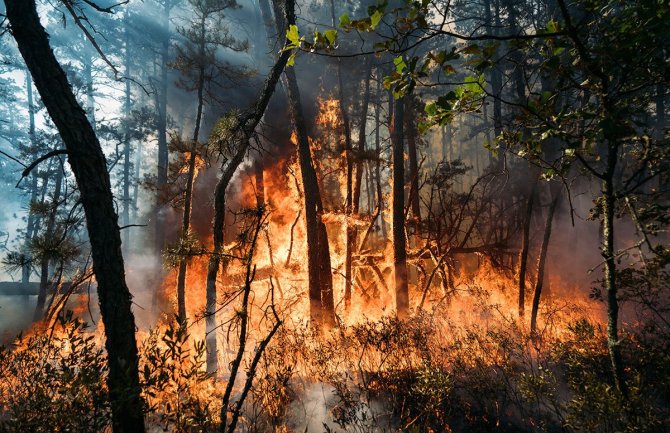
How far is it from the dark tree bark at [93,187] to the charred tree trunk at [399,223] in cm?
719

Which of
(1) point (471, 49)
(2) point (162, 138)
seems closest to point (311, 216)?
(1) point (471, 49)

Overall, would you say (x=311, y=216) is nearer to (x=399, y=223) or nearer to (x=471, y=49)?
(x=399, y=223)

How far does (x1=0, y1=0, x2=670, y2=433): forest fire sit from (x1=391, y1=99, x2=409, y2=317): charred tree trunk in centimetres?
6

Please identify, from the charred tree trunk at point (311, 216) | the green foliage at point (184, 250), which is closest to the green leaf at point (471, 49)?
the green foliage at point (184, 250)

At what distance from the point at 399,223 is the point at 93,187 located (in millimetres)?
7687

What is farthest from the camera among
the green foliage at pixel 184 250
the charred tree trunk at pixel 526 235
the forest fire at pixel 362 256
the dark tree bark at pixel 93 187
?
the charred tree trunk at pixel 526 235

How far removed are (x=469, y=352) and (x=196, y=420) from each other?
592 centimetres

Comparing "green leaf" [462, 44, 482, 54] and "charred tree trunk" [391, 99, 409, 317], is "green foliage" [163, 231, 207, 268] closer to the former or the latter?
"green leaf" [462, 44, 482, 54]

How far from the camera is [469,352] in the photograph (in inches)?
277

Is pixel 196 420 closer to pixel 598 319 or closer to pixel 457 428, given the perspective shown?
pixel 457 428

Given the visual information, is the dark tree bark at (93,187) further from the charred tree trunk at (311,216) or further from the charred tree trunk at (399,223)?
the charred tree trunk at (399,223)

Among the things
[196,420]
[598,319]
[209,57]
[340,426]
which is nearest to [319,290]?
[340,426]

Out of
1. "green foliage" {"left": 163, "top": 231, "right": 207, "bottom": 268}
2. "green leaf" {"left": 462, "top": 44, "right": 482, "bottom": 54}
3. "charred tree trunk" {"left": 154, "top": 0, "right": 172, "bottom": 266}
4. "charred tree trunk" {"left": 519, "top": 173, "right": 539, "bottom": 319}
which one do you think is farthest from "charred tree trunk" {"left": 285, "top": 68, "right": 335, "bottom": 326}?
"charred tree trunk" {"left": 154, "top": 0, "right": 172, "bottom": 266}

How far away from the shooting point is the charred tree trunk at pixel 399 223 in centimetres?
934
